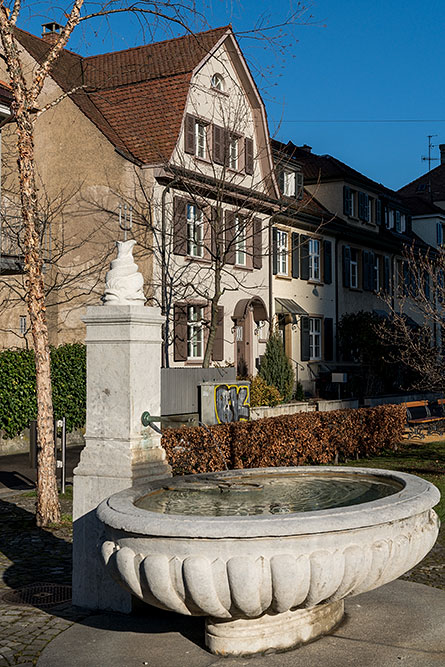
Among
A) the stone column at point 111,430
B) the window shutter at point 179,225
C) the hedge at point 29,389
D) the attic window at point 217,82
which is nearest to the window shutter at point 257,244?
the window shutter at point 179,225

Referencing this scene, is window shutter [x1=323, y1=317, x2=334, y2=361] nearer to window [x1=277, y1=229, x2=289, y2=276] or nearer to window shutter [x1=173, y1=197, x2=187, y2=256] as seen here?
window [x1=277, y1=229, x2=289, y2=276]

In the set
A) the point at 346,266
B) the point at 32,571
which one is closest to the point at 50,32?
the point at 346,266

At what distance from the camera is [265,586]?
16.0ft

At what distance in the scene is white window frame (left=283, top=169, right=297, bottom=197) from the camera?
108ft

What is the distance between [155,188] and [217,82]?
5.10m

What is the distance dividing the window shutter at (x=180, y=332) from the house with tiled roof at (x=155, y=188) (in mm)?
42

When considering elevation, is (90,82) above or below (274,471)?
above

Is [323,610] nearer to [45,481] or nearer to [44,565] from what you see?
[44,565]

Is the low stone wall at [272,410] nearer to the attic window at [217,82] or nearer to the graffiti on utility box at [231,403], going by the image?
the graffiti on utility box at [231,403]

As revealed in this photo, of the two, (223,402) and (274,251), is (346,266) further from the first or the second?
(223,402)

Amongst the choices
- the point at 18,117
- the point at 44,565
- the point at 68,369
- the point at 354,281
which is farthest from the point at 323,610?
the point at 354,281

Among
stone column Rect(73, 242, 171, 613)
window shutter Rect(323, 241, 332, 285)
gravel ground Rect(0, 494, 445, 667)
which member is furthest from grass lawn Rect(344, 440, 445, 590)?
window shutter Rect(323, 241, 332, 285)

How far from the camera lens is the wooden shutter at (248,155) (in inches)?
1123

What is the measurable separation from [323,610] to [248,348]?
23127mm
